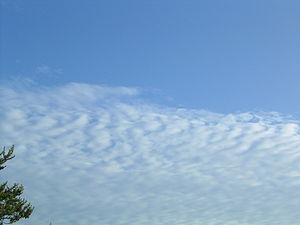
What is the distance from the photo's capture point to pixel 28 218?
50688 mm

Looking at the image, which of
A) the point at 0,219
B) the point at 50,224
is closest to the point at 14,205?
the point at 0,219

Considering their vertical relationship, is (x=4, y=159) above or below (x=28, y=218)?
above

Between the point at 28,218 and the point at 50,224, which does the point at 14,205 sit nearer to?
the point at 28,218

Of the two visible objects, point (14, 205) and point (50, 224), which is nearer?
point (14, 205)

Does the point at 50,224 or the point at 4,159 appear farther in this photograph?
the point at 50,224

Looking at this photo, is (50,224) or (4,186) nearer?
(4,186)

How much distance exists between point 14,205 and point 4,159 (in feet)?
14.8

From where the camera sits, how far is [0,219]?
48.8 m

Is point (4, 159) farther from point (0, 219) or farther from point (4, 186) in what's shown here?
point (0, 219)

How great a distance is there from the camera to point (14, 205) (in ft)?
162

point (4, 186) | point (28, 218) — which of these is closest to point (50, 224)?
point (28, 218)

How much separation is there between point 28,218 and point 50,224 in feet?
11.4

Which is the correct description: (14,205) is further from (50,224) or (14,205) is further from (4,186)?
(50,224)

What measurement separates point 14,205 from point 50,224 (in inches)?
222
